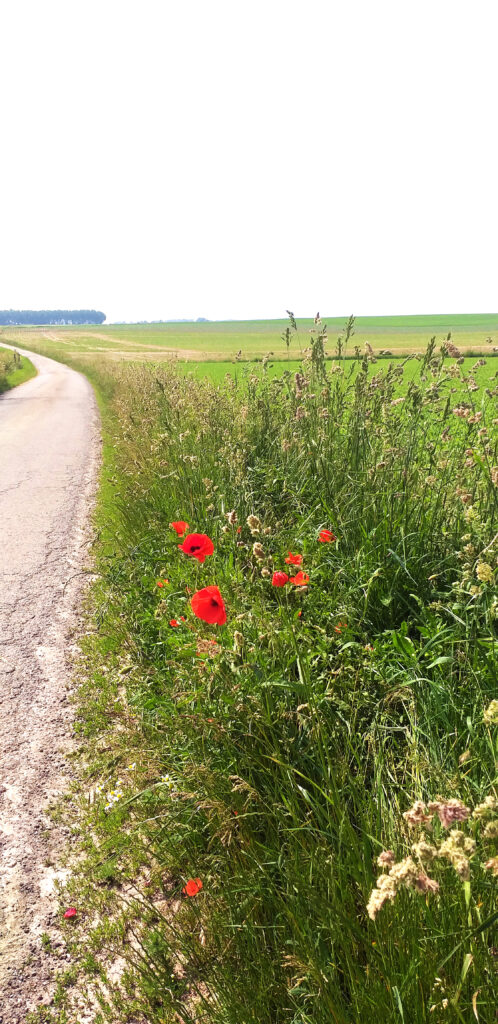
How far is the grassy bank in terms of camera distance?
156 cm

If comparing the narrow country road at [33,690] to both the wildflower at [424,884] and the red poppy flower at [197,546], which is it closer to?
the red poppy flower at [197,546]

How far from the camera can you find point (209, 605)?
2.32 metres

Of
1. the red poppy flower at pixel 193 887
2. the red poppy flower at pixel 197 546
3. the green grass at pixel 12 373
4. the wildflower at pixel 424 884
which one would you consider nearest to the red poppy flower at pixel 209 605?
the red poppy flower at pixel 197 546

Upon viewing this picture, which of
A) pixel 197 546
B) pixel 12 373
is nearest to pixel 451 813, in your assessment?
pixel 197 546

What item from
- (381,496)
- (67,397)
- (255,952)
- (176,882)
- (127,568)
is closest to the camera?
(255,952)

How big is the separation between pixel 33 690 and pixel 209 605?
240cm

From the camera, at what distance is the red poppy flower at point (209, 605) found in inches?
90.4

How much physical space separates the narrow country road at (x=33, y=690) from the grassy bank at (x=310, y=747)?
16 cm

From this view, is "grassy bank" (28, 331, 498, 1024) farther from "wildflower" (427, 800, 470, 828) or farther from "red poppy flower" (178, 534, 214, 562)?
"red poppy flower" (178, 534, 214, 562)

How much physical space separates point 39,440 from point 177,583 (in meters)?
10.9

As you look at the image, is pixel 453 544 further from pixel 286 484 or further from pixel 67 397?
pixel 67 397

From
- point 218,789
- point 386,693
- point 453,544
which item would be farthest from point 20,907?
point 453,544

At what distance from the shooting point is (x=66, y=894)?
264cm

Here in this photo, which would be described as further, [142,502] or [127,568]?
[142,502]
